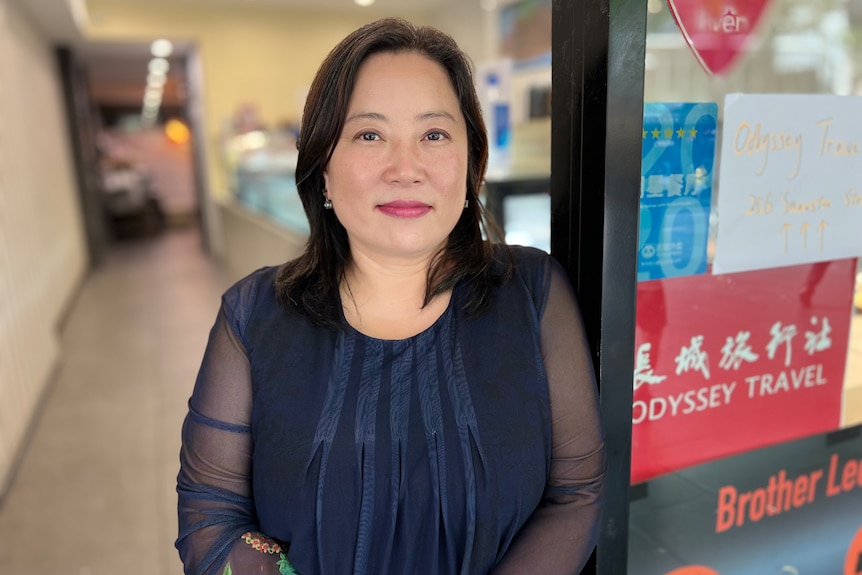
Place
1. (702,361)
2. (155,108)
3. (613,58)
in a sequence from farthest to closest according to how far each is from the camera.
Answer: (155,108) < (702,361) < (613,58)

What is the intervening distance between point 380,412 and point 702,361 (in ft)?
2.07

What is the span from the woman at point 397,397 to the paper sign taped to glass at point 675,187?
0.17 metres

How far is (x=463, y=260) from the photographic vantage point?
1.13m

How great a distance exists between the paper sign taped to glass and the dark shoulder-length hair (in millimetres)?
247

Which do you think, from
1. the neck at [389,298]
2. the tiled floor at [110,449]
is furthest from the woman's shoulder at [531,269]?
the tiled floor at [110,449]

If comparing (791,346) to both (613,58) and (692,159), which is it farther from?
(613,58)

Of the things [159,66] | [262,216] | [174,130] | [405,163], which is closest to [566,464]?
[405,163]

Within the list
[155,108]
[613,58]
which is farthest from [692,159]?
[155,108]

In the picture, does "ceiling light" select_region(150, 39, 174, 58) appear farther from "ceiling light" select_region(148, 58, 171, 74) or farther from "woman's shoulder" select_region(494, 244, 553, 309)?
"woman's shoulder" select_region(494, 244, 553, 309)

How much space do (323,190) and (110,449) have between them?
2796 mm

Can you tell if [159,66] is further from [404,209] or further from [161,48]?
[404,209]

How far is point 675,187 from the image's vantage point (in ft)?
3.63

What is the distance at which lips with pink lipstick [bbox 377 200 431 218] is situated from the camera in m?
1.03

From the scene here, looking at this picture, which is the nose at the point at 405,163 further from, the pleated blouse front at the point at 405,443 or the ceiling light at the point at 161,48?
the ceiling light at the point at 161,48
